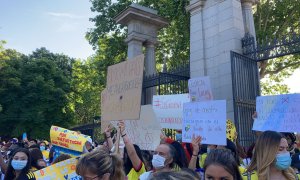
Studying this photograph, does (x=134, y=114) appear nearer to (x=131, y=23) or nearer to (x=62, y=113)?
(x=131, y=23)

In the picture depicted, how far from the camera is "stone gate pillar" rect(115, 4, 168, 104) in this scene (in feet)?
39.3

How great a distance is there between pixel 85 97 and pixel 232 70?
83.6 ft

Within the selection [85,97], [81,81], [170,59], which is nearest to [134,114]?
[170,59]

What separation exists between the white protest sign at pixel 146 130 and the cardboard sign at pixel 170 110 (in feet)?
1.36

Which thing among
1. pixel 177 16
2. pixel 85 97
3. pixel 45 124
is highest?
pixel 177 16

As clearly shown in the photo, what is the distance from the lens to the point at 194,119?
4.56 metres

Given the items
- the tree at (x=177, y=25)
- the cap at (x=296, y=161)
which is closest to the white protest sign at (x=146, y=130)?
the cap at (x=296, y=161)

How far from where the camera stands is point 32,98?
30.0 meters

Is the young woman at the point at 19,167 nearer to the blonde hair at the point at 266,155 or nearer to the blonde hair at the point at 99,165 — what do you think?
the blonde hair at the point at 99,165

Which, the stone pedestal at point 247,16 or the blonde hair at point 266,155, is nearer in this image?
the blonde hair at point 266,155

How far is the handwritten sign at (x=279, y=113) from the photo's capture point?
4.16 metres

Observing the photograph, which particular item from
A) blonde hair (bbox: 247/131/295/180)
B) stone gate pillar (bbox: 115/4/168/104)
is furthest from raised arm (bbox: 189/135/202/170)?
stone gate pillar (bbox: 115/4/168/104)

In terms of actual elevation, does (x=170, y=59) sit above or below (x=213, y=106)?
above

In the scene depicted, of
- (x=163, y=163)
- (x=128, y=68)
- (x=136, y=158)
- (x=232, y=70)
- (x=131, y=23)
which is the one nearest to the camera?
(x=163, y=163)
